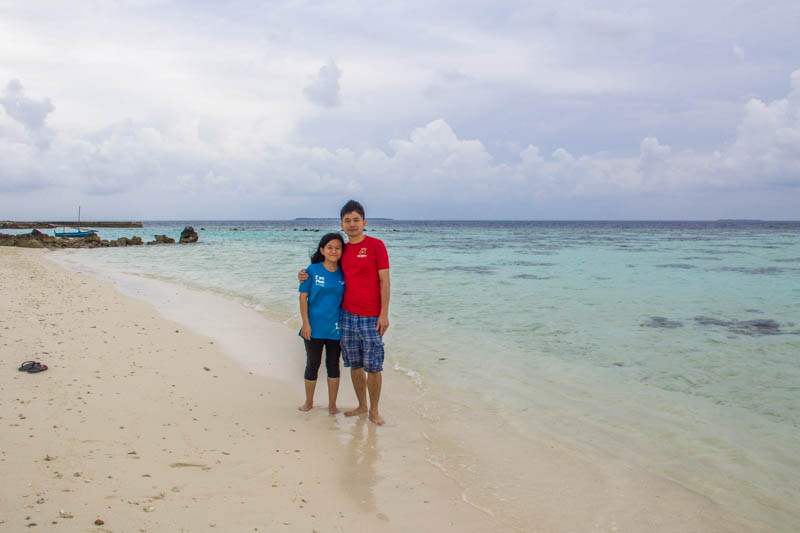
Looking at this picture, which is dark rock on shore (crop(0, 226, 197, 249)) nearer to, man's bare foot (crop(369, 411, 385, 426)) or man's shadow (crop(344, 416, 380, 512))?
man's bare foot (crop(369, 411, 385, 426))

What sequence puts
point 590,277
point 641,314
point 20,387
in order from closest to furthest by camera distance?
point 20,387 < point 641,314 < point 590,277

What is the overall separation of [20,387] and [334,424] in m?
3.07

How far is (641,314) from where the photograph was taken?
11422 millimetres

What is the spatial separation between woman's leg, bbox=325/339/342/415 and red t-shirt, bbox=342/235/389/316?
477 millimetres

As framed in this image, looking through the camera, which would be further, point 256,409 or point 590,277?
point 590,277

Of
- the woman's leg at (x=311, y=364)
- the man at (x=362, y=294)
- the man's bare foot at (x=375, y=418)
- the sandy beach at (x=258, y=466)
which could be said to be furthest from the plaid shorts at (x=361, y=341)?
the sandy beach at (x=258, y=466)

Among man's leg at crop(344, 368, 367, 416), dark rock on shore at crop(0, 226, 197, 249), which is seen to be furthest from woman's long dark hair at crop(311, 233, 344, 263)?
dark rock on shore at crop(0, 226, 197, 249)

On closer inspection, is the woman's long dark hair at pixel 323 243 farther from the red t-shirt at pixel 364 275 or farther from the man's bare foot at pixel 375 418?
the man's bare foot at pixel 375 418

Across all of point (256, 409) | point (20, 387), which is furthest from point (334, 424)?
point (20, 387)

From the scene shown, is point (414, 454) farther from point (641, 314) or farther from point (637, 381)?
point (641, 314)

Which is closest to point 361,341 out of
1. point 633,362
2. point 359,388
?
point 359,388

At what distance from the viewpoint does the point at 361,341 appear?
4801 millimetres

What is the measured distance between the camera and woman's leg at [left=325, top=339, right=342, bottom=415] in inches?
195

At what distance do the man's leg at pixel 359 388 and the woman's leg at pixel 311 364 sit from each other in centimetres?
37
